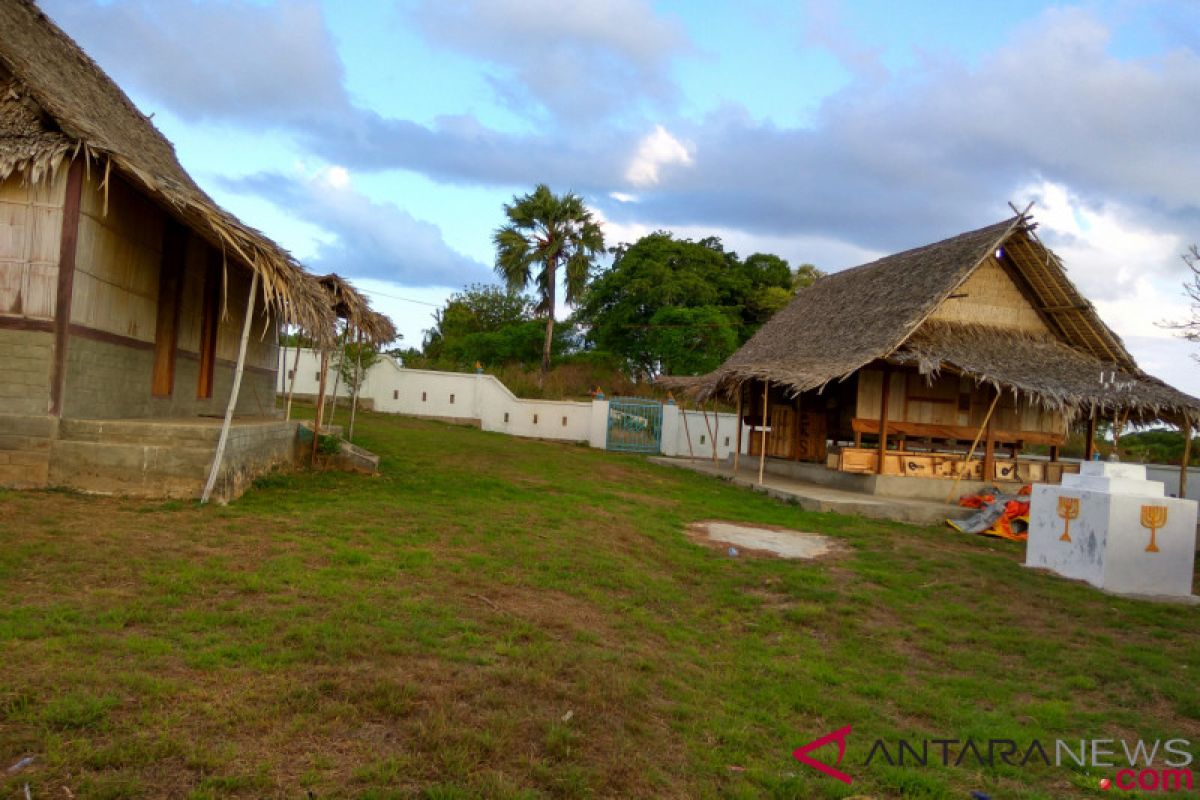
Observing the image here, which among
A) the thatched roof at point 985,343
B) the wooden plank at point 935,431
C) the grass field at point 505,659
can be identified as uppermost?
the thatched roof at point 985,343

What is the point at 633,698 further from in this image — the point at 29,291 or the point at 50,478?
the point at 29,291

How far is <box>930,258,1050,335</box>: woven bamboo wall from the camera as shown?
17953 millimetres

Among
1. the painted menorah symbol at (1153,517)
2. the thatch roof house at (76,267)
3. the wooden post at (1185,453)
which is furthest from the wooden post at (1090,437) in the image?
the thatch roof house at (76,267)

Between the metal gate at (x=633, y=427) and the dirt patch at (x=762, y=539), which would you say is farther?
the metal gate at (x=633, y=427)

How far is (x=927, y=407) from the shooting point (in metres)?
17.8

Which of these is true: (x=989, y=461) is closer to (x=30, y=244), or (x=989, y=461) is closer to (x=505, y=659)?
(x=505, y=659)

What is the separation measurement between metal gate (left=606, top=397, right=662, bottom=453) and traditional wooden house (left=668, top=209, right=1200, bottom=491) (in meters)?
6.68

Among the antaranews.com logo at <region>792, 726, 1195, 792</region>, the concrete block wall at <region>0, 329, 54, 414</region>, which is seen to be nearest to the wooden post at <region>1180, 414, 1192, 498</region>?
the antaranews.com logo at <region>792, 726, 1195, 792</region>

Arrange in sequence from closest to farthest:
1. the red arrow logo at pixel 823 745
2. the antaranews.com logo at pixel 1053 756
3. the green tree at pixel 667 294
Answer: the red arrow logo at pixel 823 745 → the antaranews.com logo at pixel 1053 756 → the green tree at pixel 667 294

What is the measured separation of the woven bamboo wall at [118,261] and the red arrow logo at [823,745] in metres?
8.57

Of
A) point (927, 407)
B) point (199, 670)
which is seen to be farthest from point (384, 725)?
point (927, 407)

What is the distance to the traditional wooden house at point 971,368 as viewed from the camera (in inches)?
639

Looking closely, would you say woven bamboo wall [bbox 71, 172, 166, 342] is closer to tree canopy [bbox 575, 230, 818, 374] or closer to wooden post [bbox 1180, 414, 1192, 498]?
wooden post [bbox 1180, 414, 1192, 498]

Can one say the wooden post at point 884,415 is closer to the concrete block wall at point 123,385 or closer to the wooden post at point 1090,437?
the wooden post at point 1090,437
